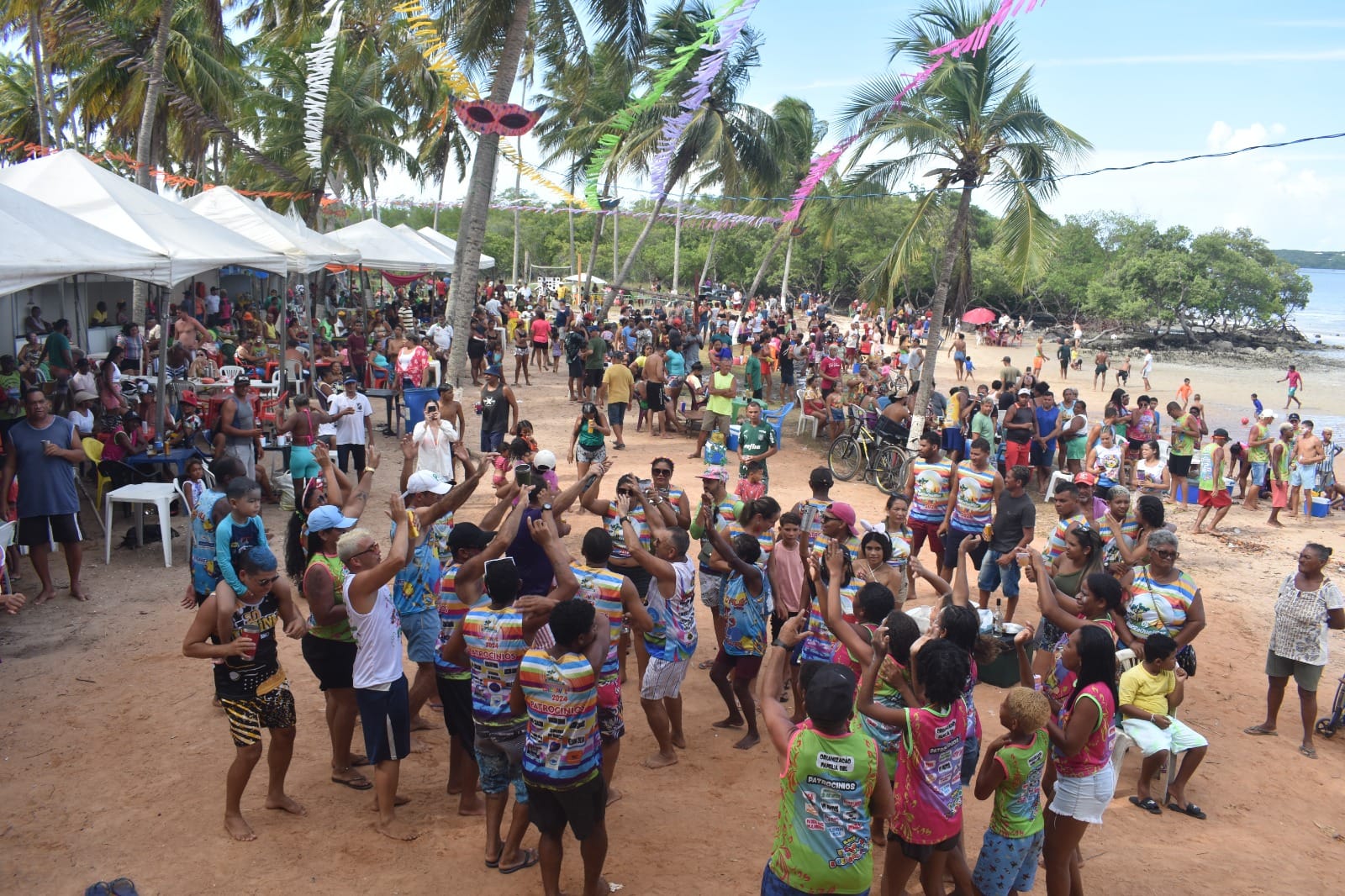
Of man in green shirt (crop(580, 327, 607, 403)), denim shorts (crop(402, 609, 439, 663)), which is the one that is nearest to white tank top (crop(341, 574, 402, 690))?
denim shorts (crop(402, 609, 439, 663))

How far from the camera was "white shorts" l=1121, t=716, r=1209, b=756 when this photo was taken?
583 centimetres

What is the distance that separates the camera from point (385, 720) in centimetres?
479

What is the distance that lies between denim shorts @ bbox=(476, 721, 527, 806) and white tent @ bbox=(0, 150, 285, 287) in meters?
7.29

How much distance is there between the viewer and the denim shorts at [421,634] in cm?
550

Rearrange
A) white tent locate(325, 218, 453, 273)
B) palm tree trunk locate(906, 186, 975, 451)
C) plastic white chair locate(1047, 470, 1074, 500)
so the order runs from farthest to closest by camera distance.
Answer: white tent locate(325, 218, 453, 273), palm tree trunk locate(906, 186, 975, 451), plastic white chair locate(1047, 470, 1074, 500)

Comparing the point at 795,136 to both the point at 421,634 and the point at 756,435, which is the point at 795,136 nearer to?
the point at 756,435

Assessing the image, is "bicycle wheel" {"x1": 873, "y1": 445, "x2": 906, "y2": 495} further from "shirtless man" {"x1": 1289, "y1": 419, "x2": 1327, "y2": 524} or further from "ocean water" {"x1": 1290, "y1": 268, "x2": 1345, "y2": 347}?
"ocean water" {"x1": 1290, "y1": 268, "x2": 1345, "y2": 347}

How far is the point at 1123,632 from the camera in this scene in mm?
6121

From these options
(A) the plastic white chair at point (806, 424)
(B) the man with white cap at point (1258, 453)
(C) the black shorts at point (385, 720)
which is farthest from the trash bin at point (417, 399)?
(B) the man with white cap at point (1258, 453)

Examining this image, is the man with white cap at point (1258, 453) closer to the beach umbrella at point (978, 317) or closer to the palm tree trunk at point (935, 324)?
the palm tree trunk at point (935, 324)

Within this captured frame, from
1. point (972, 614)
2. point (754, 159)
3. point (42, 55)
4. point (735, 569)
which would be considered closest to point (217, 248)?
point (735, 569)

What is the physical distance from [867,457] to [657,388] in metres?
3.93

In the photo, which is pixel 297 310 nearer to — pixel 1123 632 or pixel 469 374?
pixel 469 374

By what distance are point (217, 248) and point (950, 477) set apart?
8.57 m
